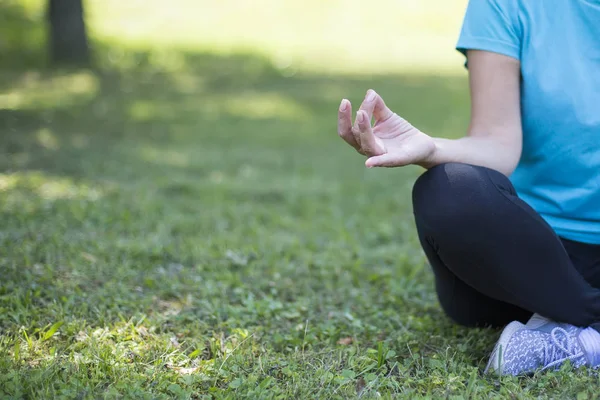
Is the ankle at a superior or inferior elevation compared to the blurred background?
superior

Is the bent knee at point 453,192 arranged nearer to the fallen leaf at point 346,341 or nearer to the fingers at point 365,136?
the fingers at point 365,136

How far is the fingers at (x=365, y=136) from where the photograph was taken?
1.80 metres

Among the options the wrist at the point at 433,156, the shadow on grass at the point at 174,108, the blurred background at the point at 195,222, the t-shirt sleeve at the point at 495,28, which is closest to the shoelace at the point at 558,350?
the blurred background at the point at 195,222

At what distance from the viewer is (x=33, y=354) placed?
1990 millimetres

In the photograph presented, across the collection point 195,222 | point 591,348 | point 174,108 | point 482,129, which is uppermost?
→ point 482,129

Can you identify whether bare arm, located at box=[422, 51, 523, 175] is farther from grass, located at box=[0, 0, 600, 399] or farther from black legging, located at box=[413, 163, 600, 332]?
grass, located at box=[0, 0, 600, 399]

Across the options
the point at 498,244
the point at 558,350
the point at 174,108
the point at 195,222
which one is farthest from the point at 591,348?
the point at 174,108

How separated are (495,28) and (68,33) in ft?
27.6

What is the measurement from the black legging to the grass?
0.21 m

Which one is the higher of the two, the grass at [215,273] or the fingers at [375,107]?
the fingers at [375,107]

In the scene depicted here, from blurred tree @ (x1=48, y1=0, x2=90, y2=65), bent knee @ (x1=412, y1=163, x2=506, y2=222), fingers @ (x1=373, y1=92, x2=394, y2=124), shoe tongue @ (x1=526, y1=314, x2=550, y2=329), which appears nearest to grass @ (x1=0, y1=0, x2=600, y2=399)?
shoe tongue @ (x1=526, y1=314, x2=550, y2=329)

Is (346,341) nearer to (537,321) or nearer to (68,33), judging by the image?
(537,321)

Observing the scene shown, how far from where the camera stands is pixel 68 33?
9.47 m

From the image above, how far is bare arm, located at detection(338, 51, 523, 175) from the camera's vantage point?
194 cm
